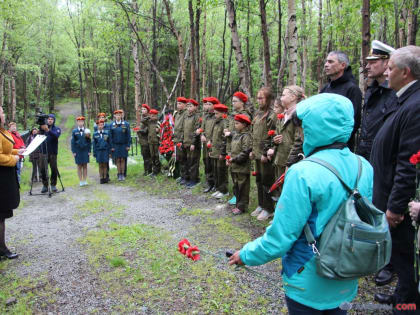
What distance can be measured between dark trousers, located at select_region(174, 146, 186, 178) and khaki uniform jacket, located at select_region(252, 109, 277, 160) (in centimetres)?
364

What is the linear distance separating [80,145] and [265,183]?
627 cm

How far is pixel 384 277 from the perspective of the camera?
3.60 m

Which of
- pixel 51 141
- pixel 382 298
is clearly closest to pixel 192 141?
pixel 51 141

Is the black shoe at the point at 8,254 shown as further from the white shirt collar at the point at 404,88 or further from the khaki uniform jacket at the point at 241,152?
the white shirt collar at the point at 404,88

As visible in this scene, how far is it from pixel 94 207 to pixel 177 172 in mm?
3240

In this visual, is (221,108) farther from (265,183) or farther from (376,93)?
(376,93)

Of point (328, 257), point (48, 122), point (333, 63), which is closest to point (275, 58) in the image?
point (48, 122)

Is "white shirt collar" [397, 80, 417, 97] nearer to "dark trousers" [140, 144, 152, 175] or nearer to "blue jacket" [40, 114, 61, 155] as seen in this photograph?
"blue jacket" [40, 114, 61, 155]

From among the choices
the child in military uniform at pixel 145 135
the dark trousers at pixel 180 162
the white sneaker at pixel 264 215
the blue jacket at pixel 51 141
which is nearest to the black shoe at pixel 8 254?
the white sneaker at pixel 264 215

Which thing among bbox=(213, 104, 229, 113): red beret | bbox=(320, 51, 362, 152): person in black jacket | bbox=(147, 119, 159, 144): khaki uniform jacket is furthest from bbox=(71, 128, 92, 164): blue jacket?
bbox=(320, 51, 362, 152): person in black jacket

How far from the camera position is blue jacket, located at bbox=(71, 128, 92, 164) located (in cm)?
980

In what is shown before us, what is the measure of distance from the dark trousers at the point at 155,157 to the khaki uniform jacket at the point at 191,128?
1846mm

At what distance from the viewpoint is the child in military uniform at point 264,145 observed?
5.85 m

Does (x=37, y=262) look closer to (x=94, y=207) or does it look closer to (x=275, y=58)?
(x=94, y=207)
